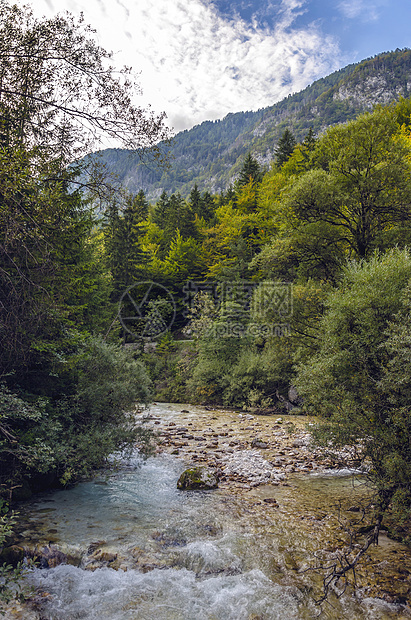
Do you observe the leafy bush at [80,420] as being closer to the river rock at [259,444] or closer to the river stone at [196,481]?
the river stone at [196,481]

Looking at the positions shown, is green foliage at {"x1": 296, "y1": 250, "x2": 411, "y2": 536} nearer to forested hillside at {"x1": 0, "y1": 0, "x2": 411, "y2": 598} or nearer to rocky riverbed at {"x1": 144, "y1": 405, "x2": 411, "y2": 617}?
forested hillside at {"x1": 0, "y1": 0, "x2": 411, "y2": 598}

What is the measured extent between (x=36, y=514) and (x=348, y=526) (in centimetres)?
558

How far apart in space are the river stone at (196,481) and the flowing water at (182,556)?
0.80 ft

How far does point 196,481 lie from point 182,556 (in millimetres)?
2811

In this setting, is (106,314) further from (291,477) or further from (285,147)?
(285,147)

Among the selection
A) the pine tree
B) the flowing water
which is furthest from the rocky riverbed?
the pine tree

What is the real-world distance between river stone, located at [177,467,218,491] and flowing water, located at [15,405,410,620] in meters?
0.24

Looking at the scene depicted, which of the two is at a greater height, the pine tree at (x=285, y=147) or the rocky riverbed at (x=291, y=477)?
the pine tree at (x=285, y=147)

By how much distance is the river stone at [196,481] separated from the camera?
7809 millimetres

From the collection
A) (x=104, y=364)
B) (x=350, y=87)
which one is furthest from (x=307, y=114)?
(x=104, y=364)

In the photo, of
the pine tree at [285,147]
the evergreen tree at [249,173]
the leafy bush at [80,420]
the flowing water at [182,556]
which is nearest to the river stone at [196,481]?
the flowing water at [182,556]

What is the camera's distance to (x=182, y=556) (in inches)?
201

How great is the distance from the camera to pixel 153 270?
105 feet

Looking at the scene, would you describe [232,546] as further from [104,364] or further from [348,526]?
[104,364]
